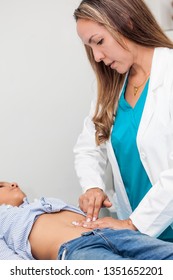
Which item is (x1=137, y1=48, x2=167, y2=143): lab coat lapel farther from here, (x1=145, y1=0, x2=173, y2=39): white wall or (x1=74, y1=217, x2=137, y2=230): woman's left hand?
(x1=145, y1=0, x2=173, y2=39): white wall

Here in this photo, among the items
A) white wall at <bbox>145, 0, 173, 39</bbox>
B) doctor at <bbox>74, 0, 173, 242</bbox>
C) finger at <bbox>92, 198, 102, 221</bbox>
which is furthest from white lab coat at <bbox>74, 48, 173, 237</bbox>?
white wall at <bbox>145, 0, 173, 39</bbox>

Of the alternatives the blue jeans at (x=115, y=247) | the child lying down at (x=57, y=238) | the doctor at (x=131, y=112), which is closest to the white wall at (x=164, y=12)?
the doctor at (x=131, y=112)

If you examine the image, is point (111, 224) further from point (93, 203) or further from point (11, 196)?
point (11, 196)

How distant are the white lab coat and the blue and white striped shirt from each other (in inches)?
6.8

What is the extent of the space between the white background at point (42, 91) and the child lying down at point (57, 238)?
1.02ft

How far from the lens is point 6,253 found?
1371 millimetres

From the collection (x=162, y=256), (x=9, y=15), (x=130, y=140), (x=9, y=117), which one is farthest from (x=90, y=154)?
(x=9, y=15)

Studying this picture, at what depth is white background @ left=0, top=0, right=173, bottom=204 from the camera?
6.34 ft

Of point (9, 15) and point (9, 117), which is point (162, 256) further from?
point (9, 15)

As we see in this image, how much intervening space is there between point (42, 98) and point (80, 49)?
335 mm

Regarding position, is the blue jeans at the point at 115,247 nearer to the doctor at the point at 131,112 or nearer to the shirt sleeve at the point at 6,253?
the doctor at the point at 131,112

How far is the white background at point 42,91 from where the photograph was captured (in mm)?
1932

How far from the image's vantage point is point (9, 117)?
195cm

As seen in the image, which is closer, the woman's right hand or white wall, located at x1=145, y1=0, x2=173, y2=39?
the woman's right hand
